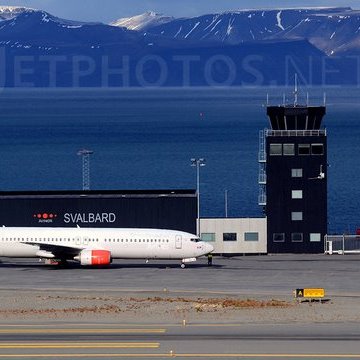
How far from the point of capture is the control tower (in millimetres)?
96438

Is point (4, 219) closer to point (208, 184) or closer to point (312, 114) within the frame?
point (312, 114)

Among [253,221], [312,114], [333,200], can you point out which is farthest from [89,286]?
[333,200]

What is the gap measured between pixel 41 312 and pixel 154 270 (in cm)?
2348

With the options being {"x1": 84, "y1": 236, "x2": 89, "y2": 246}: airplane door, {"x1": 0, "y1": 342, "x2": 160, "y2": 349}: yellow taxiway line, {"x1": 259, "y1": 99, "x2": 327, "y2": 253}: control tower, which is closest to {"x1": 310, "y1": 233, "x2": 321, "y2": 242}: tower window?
{"x1": 259, "y1": 99, "x2": 327, "y2": 253}: control tower

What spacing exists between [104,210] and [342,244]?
19452 mm

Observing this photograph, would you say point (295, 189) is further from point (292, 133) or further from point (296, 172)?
point (292, 133)

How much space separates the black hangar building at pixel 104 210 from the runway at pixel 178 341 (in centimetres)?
3606

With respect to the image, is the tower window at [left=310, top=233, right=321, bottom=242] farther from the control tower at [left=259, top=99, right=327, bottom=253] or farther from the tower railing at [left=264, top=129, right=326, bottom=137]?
the tower railing at [left=264, top=129, right=326, bottom=137]

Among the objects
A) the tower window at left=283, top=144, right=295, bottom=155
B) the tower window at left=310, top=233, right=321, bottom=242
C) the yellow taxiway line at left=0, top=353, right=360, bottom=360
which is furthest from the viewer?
the tower window at left=283, top=144, right=295, bottom=155

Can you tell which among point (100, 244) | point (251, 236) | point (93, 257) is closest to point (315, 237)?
point (251, 236)

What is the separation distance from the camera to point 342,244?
9800 cm

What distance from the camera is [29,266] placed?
3526 inches

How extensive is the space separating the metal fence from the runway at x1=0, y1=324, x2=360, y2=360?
127 ft

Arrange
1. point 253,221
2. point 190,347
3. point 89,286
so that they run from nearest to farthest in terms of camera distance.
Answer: point 190,347, point 89,286, point 253,221
